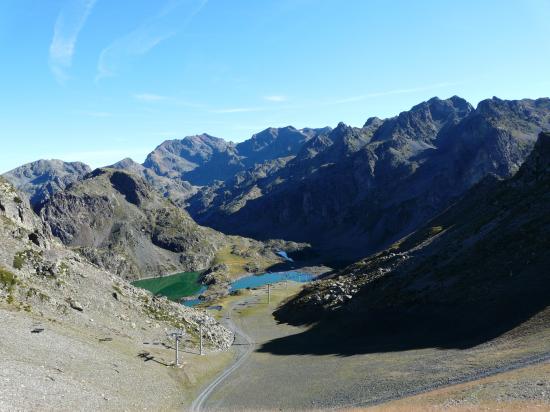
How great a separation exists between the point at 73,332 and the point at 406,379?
37.8 meters

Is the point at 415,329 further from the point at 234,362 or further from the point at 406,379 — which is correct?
the point at 234,362

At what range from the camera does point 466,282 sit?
7588 cm

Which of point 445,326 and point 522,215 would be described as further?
point 522,215

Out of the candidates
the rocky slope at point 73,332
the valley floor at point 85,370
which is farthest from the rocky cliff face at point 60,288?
the valley floor at point 85,370

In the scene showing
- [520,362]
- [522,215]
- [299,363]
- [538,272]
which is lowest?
[299,363]

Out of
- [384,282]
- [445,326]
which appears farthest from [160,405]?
[384,282]

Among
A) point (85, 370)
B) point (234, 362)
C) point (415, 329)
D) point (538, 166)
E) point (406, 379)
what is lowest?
point (234, 362)

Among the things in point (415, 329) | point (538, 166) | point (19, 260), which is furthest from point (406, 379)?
point (538, 166)

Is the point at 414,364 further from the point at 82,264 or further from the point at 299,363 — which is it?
the point at 82,264

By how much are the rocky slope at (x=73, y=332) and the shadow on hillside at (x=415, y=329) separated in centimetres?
1689

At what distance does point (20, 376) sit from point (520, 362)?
143ft

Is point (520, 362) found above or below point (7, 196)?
below

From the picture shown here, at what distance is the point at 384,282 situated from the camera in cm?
9719

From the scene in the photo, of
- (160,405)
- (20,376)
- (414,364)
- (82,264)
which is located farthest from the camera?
(82,264)
